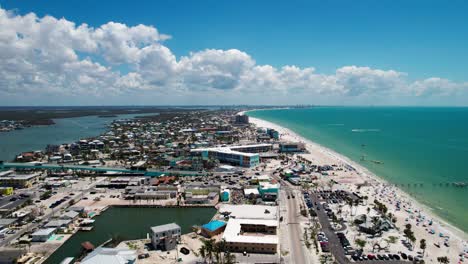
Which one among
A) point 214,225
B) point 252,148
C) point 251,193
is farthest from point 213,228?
point 252,148

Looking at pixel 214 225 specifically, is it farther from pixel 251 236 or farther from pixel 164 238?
pixel 164 238

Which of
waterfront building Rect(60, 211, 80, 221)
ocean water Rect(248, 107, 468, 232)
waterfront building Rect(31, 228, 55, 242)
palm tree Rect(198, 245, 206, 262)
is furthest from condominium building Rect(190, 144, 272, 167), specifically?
waterfront building Rect(31, 228, 55, 242)

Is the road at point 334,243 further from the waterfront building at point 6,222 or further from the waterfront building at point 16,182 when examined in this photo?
the waterfront building at point 16,182

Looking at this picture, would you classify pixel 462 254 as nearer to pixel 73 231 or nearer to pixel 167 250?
pixel 167 250

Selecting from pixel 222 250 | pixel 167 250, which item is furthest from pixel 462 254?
pixel 167 250

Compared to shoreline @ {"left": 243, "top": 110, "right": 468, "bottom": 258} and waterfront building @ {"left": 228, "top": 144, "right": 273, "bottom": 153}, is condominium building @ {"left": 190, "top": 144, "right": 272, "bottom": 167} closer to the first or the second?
waterfront building @ {"left": 228, "top": 144, "right": 273, "bottom": 153}
